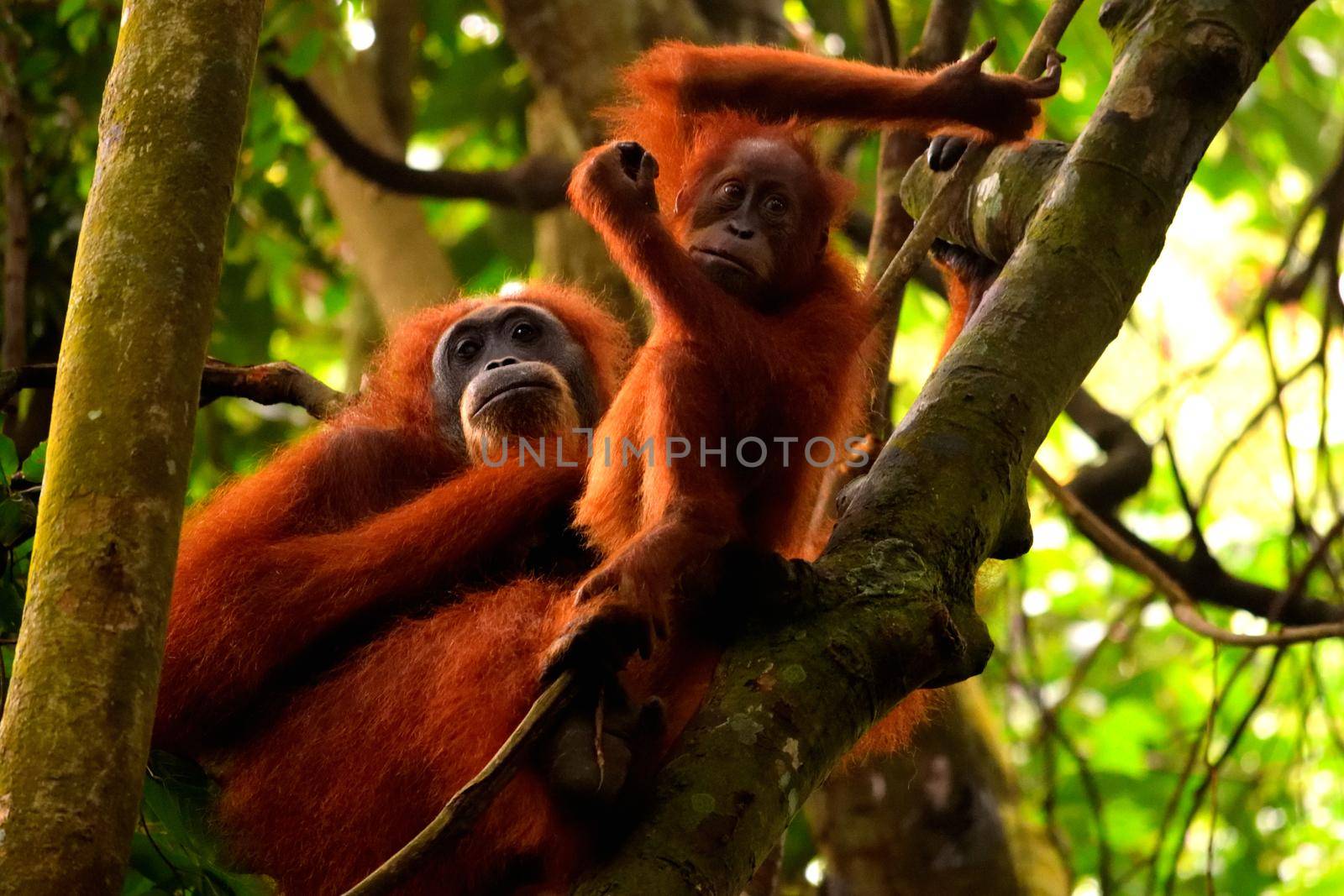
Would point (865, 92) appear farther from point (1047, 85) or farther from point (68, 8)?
point (68, 8)

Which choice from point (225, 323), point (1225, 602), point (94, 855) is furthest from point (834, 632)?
point (225, 323)

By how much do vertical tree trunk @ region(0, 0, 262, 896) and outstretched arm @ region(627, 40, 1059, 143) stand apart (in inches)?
43.8

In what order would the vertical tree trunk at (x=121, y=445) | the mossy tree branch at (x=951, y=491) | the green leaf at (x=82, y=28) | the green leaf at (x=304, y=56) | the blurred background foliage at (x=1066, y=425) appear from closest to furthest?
the vertical tree trunk at (x=121, y=445) → the mossy tree branch at (x=951, y=491) → the green leaf at (x=82, y=28) → the blurred background foliage at (x=1066, y=425) → the green leaf at (x=304, y=56)

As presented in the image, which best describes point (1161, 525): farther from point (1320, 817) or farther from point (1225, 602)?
point (1225, 602)

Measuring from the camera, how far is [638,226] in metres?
2.45

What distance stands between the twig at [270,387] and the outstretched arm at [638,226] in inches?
40.7

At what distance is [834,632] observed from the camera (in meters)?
1.97

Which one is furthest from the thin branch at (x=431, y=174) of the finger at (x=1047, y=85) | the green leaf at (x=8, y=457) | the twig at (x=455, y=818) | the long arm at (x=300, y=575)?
the twig at (x=455, y=818)

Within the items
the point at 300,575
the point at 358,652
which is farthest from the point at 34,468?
the point at 358,652

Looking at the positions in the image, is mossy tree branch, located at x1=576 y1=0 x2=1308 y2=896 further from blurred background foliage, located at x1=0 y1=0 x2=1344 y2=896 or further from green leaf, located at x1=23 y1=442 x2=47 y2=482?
green leaf, located at x1=23 y1=442 x2=47 y2=482

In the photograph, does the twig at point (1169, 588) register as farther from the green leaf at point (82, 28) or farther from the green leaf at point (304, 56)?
the green leaf at point (82, 28)

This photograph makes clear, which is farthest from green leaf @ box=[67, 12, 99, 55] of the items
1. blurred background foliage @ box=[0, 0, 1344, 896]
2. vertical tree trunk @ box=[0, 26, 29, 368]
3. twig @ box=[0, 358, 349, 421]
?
twig @ box=[0, 358, 349, 421]

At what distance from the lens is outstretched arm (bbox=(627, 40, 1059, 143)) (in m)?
2.77

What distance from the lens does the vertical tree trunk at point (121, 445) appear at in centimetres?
150
